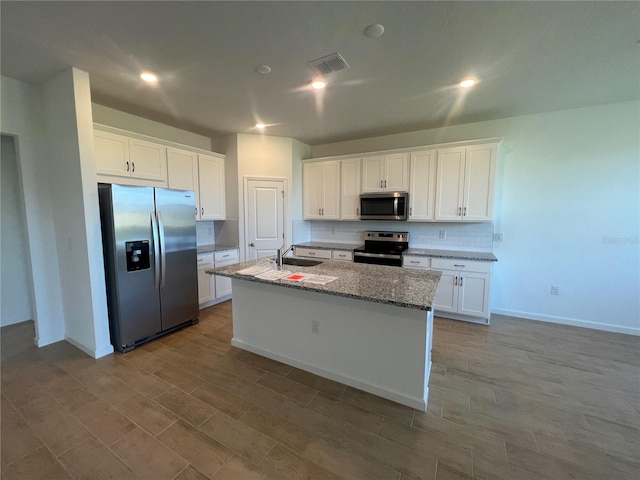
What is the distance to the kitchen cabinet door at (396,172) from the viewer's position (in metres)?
4.06

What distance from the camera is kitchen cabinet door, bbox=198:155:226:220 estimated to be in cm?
414

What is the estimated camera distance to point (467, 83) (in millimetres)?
2664

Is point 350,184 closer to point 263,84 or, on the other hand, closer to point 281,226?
point 281,226

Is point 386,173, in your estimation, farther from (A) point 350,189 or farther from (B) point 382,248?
(B) point 382,248

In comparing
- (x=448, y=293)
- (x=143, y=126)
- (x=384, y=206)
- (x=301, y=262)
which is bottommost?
(x=448, y=293)

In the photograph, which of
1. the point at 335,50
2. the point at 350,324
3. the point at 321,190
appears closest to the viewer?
the point at 335,50

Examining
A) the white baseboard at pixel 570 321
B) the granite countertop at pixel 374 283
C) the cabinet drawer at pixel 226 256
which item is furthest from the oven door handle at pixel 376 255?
the cabinet drawer at pixel 226 256

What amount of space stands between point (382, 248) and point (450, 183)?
1382mm

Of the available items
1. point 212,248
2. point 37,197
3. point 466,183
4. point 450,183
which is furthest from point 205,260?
point 466,183

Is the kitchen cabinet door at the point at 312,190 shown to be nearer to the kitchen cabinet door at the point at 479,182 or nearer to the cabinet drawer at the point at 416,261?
the cabinet drawer at the point at 416,261

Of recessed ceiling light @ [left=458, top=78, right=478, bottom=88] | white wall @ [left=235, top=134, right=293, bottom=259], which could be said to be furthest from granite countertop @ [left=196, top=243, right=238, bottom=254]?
recessed ceiling light @ [left=458, top=78, right=478, bottom=88]

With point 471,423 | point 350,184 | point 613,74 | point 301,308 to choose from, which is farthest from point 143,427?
point 613,74

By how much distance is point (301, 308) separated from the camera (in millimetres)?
2469

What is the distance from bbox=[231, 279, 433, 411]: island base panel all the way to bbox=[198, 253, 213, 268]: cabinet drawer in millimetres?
1297
